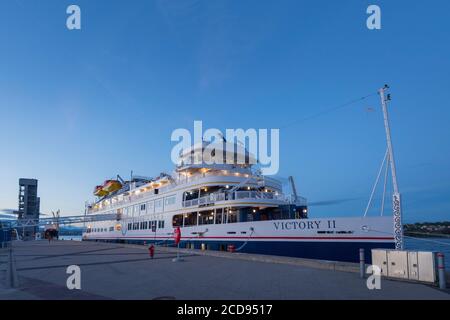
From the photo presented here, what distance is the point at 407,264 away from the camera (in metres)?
10.3

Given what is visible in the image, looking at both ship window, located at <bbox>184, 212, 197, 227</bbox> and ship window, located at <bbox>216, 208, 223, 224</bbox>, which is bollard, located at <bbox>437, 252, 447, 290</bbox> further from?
ship window, located at <bbox>184, 212, 197, 227</bbox>

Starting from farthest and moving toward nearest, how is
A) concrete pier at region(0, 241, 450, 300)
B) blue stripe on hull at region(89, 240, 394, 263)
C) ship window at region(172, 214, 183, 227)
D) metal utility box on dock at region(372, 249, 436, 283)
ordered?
ship window at region(172, 214, 183, 227), blue stripe on hull at region(89, 240, 394, 263), metal utility box on dock at region(372, 249, 436, 283), concrete pier at region(0, 241, 450, 300)

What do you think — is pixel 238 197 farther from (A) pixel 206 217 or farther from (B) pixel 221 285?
(B) pixel 221 285

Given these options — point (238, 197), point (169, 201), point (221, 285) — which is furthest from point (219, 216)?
point (221, 285)

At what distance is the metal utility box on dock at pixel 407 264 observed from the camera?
Result: 973cm

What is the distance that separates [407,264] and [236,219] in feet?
52.4

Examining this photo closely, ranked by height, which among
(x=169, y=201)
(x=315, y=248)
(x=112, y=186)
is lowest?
(x=315, y=248)

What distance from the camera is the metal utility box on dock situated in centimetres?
973

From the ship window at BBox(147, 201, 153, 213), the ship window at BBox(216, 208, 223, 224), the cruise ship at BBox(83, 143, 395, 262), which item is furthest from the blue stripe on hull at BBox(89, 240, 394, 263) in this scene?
the ship window at BBox(147, 201, 153, 213)

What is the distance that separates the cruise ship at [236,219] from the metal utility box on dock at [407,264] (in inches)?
232

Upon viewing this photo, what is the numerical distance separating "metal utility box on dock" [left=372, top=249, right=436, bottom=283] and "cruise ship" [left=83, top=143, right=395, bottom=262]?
5897 mm

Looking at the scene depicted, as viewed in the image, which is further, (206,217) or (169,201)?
(169,201)

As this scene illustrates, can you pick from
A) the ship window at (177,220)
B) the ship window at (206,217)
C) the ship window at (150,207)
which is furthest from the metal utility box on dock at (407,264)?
the ship window at (150,207)
